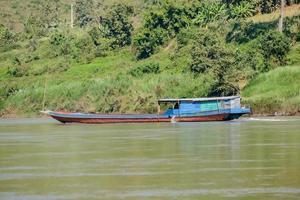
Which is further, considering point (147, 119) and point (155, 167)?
point (147, 119)

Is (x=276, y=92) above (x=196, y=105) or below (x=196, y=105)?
above

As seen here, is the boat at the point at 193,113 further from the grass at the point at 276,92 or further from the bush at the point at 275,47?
the bush at the point at 275,47

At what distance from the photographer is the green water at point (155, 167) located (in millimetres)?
22719

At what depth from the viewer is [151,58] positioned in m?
92.4

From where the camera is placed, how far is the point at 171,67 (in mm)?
85312

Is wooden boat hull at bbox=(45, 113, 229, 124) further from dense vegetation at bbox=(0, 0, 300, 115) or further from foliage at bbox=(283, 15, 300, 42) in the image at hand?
foliage at bbox=(283, 15, 300, 42)

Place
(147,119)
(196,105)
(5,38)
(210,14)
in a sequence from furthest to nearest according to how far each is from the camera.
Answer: (5,38)
(210,14)
(196,105)
(147,119)

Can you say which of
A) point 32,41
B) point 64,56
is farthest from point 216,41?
point 32,41

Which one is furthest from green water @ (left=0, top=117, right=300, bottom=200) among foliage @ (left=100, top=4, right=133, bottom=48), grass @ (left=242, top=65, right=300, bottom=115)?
foliage @ (left=100, top=4, right=133, bottom=48)

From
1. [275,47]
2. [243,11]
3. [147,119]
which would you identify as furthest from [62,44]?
[147,119]

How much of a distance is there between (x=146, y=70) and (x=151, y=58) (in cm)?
738

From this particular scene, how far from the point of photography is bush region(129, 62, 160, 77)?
A: 85062 millimetres

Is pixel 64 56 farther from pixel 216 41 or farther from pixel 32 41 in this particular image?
pixel 216 41

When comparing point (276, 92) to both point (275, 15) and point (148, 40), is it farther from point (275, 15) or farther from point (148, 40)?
point (148, 40)
